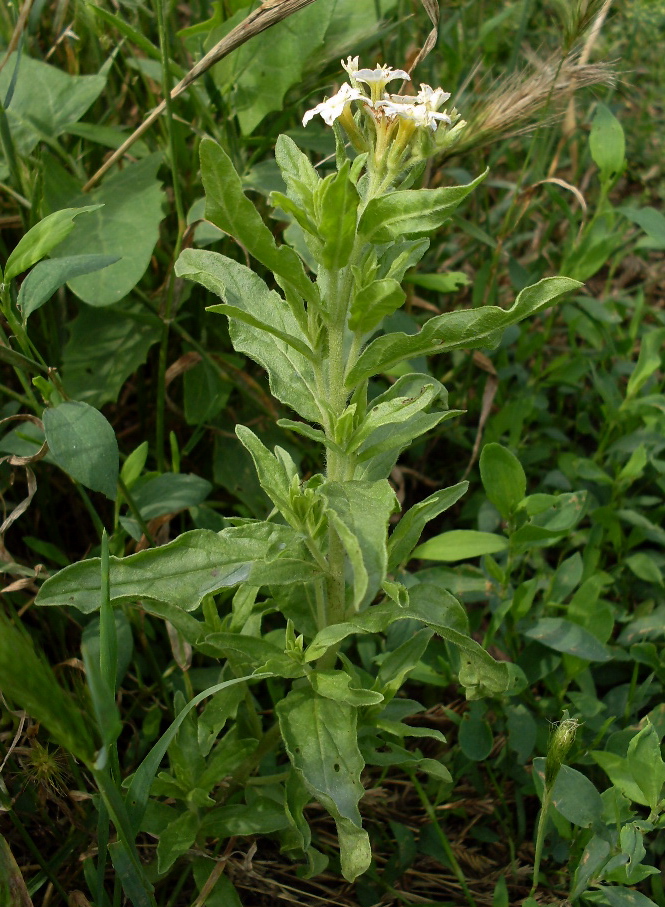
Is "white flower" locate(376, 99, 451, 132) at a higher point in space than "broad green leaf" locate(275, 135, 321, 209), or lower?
higher

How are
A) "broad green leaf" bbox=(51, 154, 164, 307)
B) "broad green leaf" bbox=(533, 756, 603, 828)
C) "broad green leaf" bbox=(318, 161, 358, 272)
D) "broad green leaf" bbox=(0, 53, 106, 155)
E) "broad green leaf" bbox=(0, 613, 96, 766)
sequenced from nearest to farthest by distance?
"broad green leaf" bbox=(0, 613, 96, 766)
"broad green leaf" bbox=(318, 161, 358, 272)
"broad green leaf" bbox=(533, 756, 603, 828)
"broad green leaf" bbox=(51, 154, 164, 307)
"broad green leaf" bbox=(0, 53, 106, 155)

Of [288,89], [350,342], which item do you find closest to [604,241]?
[288,89]

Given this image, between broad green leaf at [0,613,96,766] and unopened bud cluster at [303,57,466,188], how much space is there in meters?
0.85

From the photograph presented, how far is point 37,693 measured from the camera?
3.51ft

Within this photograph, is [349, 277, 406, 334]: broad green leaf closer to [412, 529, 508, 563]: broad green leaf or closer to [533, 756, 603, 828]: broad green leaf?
[412, 529, 508, 563]: broad green leaf

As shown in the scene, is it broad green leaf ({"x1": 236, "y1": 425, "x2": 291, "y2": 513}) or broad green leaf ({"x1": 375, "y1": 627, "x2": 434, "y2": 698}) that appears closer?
broad green leaf ({"x1": 236, "y1": 425, "x2": 291, "y2": 513})

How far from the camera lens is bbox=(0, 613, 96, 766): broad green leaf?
40.7 inches

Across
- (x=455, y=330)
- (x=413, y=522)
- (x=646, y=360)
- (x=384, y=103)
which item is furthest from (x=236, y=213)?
(x=646, y=360)

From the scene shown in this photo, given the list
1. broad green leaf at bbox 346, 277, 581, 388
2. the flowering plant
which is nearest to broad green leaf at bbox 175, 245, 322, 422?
the flowering plant

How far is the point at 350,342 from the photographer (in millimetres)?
1614

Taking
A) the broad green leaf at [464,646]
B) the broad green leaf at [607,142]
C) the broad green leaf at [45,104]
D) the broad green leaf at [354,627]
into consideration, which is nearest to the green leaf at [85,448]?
the broad green leaf at [354,627]

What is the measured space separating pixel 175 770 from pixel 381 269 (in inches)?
37.1

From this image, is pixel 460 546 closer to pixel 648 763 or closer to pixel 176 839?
pixel 648 763

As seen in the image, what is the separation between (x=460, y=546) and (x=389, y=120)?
2.99ft
